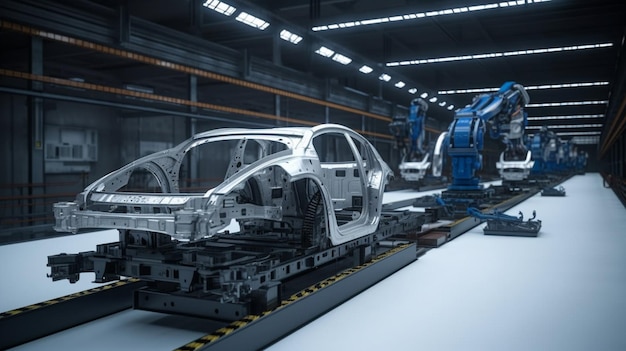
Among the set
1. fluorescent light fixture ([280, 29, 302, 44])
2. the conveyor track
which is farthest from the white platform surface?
fluorescent light fixture ([280, 29, 302, 44])

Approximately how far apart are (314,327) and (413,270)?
89.6 inches

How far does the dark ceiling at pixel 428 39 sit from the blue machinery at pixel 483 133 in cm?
243

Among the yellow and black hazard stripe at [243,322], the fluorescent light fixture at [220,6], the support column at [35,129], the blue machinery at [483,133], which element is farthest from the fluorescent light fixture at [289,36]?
the yellow and black hazard stripe at [243,322]

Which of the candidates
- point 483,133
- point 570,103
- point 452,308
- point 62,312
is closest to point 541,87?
point 570,103

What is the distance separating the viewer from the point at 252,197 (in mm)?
4793

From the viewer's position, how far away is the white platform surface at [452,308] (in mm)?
3441

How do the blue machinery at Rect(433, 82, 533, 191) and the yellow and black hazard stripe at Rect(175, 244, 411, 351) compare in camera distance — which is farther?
the blue machinery at Rect(433, 82, 533, 191)

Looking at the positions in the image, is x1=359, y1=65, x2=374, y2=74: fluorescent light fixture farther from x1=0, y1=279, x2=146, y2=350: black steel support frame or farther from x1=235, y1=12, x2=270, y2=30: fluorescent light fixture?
x1=0, y1=279, x2=146, y2=350: black steel support frame

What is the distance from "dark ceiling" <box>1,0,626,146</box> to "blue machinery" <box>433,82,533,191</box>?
2.43 metres

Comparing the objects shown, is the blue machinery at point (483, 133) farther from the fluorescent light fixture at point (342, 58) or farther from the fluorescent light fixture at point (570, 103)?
the fluorescent light fixture at point (570, 103)

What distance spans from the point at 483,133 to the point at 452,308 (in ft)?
26.1

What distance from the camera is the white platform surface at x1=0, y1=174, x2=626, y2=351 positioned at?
11.3 ft

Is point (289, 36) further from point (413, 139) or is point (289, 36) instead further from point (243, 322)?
point (243, 322)

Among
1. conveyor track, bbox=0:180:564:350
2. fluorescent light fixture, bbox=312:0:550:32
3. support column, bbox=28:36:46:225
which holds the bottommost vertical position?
conveyor track, bbox=0:180:564:350
